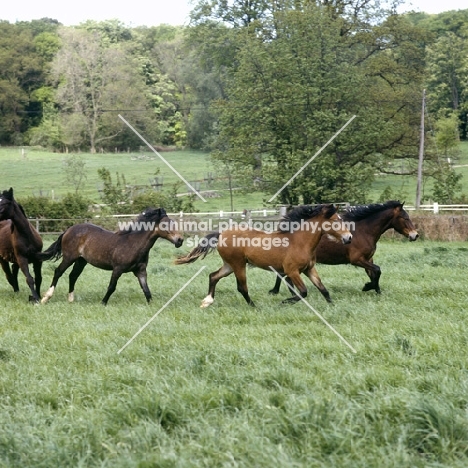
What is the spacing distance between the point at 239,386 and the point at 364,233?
6872 millimetres

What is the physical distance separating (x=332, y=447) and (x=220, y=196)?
133 ft

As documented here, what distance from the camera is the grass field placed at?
4.02m

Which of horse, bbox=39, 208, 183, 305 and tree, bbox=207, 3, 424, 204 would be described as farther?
tree, bbox=207, 3, 424, 204

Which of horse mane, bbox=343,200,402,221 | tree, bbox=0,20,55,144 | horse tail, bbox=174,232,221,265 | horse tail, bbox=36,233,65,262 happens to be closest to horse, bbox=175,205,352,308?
horse tail, bbox=174,232,221,265

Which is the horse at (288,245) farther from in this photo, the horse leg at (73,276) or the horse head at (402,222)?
the horse leg at (73,276)

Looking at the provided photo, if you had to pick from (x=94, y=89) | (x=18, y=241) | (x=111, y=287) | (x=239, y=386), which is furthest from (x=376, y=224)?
(x=94, y=89)

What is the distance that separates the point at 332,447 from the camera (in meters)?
4.01

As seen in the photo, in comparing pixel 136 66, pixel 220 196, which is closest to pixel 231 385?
pixel 220 196

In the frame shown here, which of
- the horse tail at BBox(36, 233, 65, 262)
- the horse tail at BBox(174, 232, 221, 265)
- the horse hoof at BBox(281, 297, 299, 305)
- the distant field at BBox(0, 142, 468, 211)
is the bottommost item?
the distant field at BBox(0, 142, 468, 211)

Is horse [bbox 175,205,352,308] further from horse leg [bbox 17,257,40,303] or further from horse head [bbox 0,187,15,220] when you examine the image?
horse head [bbox 0,187,15,220]

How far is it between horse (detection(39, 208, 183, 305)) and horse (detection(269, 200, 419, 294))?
2265 mm

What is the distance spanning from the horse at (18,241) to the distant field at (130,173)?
2782 centimetres

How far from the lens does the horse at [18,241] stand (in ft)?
37.3

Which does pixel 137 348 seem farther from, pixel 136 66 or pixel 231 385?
pixel 136 66
